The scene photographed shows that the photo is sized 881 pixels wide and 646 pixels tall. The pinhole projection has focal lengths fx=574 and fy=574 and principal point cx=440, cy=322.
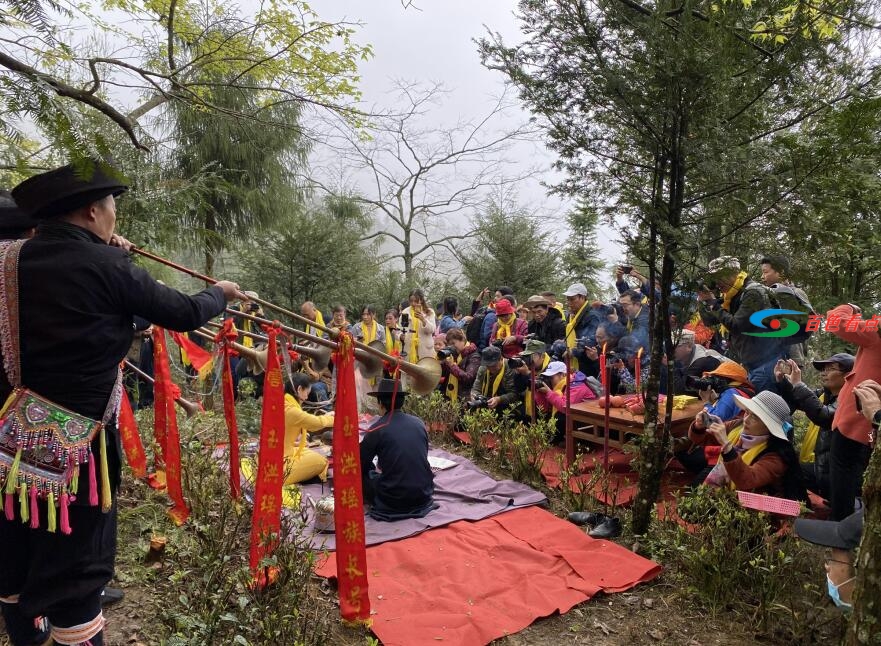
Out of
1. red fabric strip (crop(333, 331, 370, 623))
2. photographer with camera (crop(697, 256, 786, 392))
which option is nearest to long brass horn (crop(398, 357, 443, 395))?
red fabric strip (crop(333, 331, 370, 623))

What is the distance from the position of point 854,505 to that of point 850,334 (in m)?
1.07

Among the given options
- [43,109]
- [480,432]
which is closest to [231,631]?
[43,109]

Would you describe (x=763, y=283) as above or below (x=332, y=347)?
above

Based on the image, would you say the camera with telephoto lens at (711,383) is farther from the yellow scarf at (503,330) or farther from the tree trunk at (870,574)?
the tree trunk at (870,574)

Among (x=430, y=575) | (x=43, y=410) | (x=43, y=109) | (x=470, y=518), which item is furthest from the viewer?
(x=470, y=518)

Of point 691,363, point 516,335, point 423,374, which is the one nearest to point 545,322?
point 516,335

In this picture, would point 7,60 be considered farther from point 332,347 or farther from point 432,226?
point 432,226

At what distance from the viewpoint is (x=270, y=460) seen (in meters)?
3.09

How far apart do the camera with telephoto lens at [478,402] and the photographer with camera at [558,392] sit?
703mm

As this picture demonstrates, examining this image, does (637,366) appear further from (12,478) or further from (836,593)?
(12,478)

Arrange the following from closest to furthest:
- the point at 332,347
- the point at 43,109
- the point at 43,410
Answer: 1. the point at 43,109
2. the point at 43,410
3. the point at 332,347

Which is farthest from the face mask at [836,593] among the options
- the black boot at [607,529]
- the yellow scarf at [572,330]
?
the yellow scarf at [572,330]

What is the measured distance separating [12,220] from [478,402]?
5.57m

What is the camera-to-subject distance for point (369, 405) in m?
9.60
